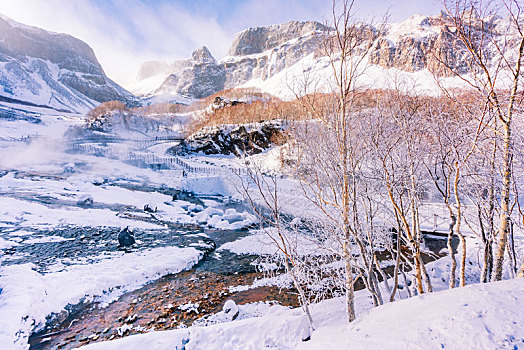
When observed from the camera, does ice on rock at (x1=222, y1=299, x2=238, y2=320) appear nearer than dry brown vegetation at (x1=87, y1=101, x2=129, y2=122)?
Yes

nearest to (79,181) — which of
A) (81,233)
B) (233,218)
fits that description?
(81,233)

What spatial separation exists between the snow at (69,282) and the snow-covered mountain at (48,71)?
123 metres

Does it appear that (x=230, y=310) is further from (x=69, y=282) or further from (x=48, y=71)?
(x=48, y=71)

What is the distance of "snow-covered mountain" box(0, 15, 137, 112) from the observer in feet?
342

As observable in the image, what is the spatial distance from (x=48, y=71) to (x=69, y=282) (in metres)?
180

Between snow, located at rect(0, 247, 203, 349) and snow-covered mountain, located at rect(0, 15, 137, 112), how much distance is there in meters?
123

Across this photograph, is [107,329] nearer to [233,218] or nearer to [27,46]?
[233,218]

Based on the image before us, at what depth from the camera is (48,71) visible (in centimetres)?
12888

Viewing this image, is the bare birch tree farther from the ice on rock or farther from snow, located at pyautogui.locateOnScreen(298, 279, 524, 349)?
the ice on rock

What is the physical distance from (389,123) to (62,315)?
35.1 feet

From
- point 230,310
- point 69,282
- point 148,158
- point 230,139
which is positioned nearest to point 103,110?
point 148,158

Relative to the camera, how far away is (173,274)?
944cm

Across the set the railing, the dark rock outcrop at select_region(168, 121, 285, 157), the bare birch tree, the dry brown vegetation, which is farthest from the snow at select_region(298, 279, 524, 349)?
the dry brown vegetation

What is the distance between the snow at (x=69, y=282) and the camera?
20.6 ft
